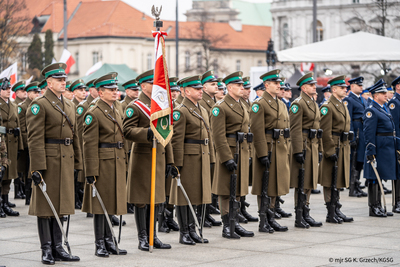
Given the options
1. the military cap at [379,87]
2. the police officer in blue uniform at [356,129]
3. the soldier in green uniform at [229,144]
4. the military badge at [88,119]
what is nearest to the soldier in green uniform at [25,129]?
the soldier in green uniform at [229,144]

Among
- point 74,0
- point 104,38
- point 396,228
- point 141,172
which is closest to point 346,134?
point 396,228

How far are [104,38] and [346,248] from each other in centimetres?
8408

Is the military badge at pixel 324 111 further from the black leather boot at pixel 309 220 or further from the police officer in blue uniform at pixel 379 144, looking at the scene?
the black leather boot at pixel 309 220

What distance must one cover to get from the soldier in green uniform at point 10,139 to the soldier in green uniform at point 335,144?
5806mm

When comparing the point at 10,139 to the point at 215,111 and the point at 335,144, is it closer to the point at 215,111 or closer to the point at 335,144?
the point at 215,111

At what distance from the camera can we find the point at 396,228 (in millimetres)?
11539

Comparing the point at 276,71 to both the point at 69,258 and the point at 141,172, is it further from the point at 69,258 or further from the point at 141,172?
the point at 69,258

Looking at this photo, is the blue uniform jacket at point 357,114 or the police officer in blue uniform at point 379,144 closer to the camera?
the police officer in blue uniform at point 379,144

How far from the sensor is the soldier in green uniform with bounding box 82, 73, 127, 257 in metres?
9.23

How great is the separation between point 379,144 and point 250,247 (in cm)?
435

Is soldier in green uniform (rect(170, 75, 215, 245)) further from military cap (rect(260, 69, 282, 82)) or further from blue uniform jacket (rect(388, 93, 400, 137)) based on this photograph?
blue uniform jacket (rect(388, 93, 400, 137))

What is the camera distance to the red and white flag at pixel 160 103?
9.30 meters

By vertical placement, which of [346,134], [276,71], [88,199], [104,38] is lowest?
[88,199]

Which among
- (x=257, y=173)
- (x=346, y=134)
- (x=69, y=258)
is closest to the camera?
(x=69, y=258)
